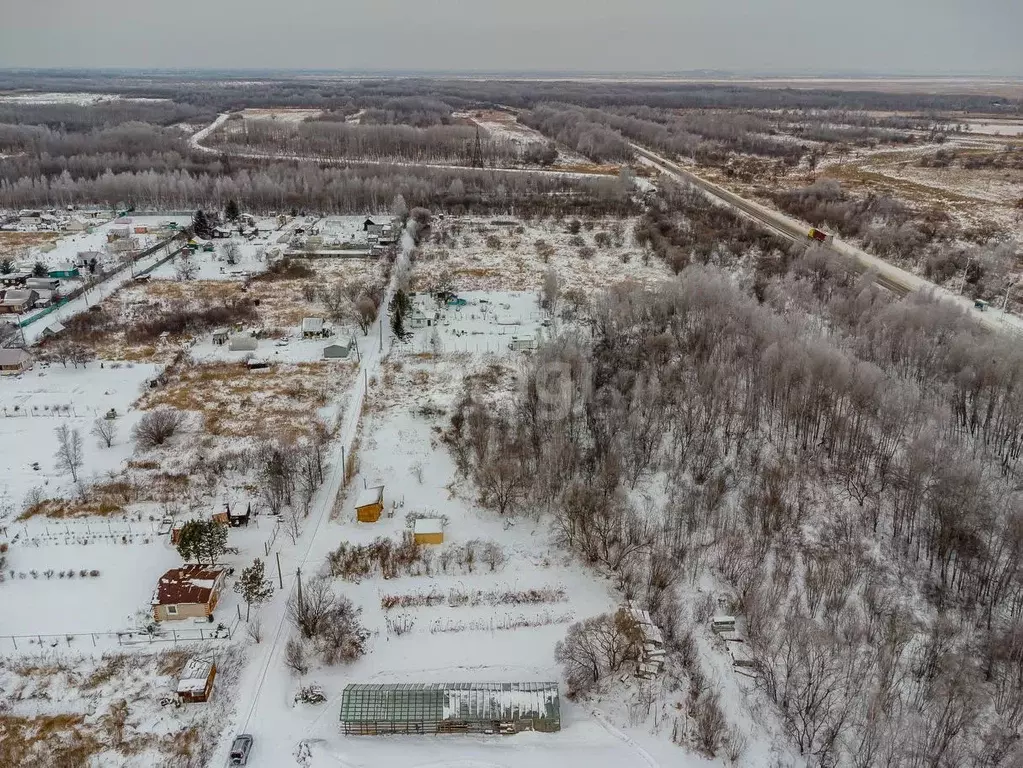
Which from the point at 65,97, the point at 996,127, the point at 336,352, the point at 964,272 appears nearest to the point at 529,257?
the point at 336,352

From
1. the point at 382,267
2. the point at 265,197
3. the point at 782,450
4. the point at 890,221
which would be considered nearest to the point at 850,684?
the point at 782,450

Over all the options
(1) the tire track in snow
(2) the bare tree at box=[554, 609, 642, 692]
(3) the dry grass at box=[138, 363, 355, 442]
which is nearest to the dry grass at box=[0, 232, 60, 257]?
(3) the dry grass at box=[138, 363, 355, 442]

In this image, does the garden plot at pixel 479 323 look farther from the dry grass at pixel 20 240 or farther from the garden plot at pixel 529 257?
the dry grass at pixel 20 240

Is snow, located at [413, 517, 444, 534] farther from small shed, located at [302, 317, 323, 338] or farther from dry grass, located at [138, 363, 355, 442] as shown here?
small shed, located at [302, 317, 323, 338]

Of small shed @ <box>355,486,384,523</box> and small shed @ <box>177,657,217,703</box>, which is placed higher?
small shed @ <box>355,486,384,523</box>

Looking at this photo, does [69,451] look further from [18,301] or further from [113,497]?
[18,301]

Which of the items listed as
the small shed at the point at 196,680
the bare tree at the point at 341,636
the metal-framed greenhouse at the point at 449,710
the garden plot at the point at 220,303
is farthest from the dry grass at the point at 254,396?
the metal-framed greenhouse at the point at 449,710

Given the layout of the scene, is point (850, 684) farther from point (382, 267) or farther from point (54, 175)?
point (54, 175)
